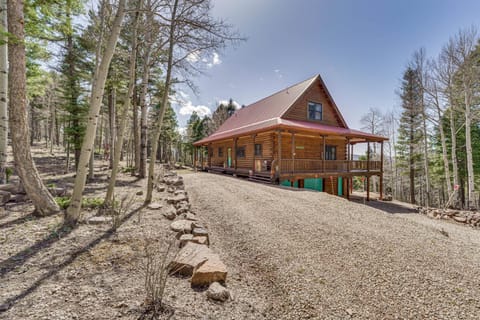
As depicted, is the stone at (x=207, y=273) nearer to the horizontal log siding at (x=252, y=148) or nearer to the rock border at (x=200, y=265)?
the rock border at (x=200, y=265)

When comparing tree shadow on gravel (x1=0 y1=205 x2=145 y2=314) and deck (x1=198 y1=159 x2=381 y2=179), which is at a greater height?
deck (x1=198 y1=159 x2=381 y2=179)

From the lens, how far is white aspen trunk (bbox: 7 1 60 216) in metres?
3.99

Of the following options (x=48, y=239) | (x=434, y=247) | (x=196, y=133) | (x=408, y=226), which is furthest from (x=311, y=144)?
(x=196, y=133)

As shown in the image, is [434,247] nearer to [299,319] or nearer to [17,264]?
[299,319]

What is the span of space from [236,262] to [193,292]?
105 cm

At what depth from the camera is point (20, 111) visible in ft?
13.4

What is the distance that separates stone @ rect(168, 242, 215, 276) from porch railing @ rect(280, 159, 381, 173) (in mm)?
8556

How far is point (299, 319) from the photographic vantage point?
2.16m

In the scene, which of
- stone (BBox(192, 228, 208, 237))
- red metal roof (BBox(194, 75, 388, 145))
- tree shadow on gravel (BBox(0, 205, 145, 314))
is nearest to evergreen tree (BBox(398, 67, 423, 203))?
red metal roof (BBox(194, 75, 388, 145))

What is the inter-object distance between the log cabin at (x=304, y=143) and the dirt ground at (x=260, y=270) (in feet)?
22.8

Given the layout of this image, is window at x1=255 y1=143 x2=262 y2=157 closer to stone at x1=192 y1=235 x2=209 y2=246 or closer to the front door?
the front door

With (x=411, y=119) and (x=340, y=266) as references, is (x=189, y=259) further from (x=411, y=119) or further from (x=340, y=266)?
(x=411, y=119)

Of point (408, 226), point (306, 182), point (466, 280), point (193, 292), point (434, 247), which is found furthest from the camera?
point (306, 182)

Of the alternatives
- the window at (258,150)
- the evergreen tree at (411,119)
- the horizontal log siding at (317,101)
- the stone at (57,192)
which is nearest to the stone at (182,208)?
the stone at (57,192)
